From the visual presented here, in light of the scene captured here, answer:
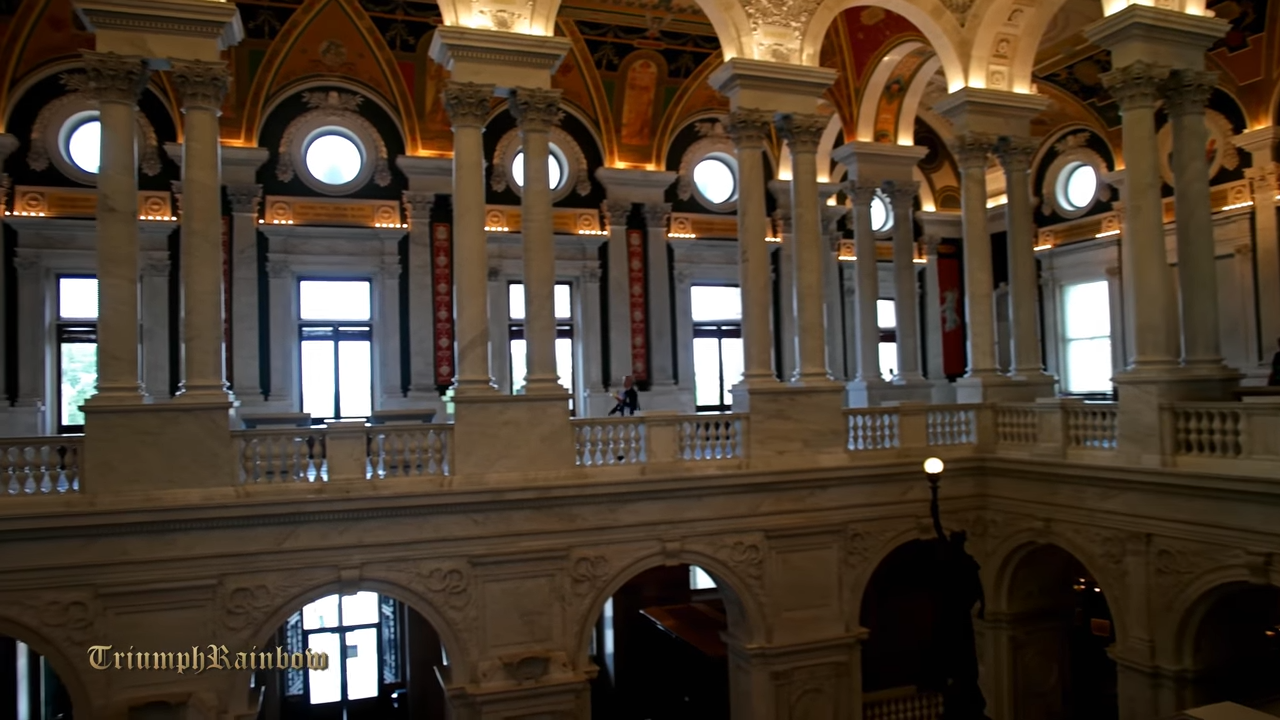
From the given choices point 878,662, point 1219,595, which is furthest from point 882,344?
point 1219,595

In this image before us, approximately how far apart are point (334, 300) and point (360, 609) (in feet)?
17.2

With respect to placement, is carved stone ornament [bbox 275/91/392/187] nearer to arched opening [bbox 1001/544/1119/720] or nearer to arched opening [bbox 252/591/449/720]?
arched opening [bbox 252/591/449/720]

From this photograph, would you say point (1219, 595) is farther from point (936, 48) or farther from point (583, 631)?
point (936, 48)

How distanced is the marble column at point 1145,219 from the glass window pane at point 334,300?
11.8 meters

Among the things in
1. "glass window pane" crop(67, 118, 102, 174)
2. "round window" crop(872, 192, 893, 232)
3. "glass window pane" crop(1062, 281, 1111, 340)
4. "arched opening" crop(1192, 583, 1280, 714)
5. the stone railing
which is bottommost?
"arched opening" crop(1192, 583, 1280, 714)

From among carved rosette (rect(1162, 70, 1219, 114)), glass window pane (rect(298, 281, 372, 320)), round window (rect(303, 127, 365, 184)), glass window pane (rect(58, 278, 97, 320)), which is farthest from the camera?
glass window pane (rect(298, 281, 372, 320))

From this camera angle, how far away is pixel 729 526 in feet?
37.3

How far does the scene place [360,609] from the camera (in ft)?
52.1

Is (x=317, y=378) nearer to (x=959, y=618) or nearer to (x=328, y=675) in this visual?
(x=328, y=675)

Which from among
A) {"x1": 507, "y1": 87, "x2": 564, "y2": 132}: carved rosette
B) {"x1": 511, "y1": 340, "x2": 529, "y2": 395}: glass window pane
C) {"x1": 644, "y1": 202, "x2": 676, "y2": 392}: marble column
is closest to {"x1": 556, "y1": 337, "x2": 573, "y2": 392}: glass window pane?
{"x1": 511, "y1": 340, "x2": 529, "y2": 395}: glass window pane

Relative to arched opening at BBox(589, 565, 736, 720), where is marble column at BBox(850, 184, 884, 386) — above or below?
above

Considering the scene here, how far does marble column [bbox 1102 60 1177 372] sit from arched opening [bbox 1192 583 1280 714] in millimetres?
2681

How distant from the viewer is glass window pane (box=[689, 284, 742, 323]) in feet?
61.1

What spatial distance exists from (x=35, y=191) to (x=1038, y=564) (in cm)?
1554
